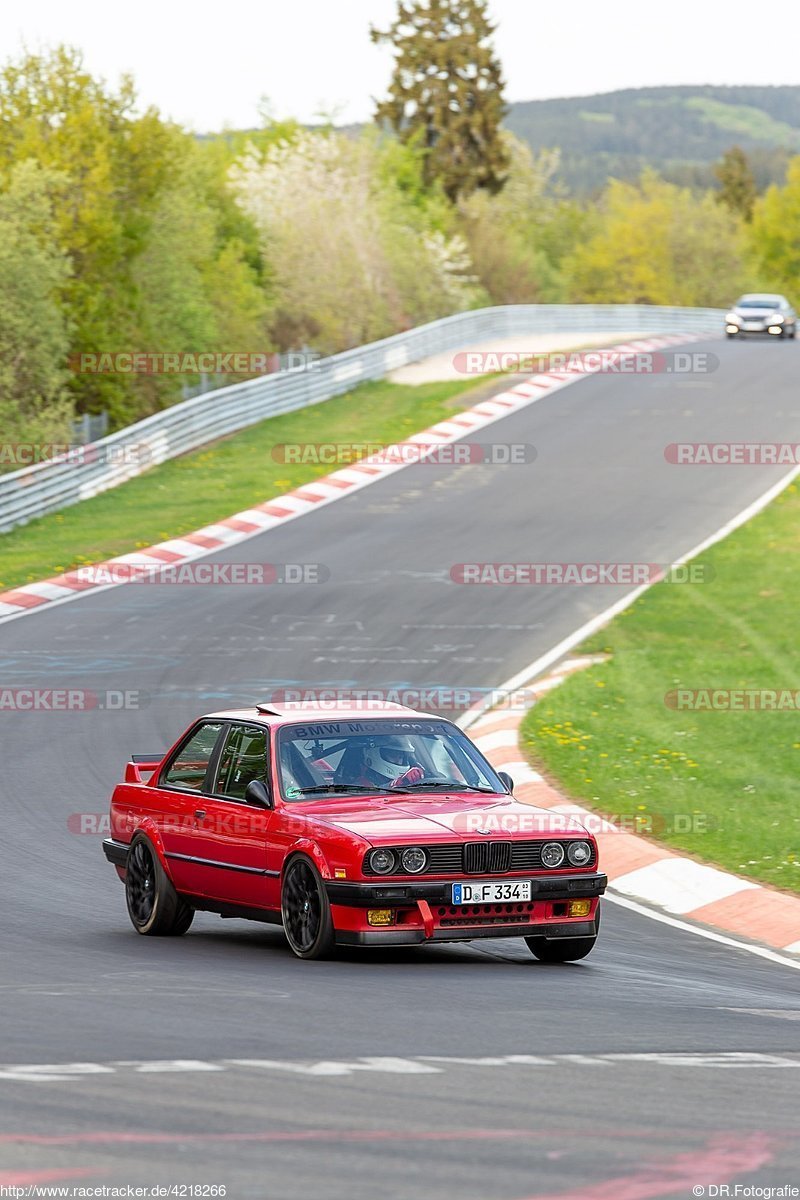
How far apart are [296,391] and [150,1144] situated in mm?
36328

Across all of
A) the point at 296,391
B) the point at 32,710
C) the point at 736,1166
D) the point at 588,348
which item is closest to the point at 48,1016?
the point at 736,1166

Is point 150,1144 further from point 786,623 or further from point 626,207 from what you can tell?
point 626,207

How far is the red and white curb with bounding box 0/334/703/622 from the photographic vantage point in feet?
81.4

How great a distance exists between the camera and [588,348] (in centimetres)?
4969

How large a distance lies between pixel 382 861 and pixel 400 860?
0.33ft

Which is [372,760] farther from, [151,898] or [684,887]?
[684,887]

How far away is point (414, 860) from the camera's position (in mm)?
9164

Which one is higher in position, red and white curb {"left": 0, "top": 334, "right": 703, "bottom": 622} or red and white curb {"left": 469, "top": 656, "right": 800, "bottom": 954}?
red and white curb {"left": 0, "top": 334, "right": 703, "bottom": 622}

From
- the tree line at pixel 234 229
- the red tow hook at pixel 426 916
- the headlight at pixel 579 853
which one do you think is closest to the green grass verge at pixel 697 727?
the headlight at pixel 579 853

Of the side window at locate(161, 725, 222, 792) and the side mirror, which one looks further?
the side window at locate(161, 725, 222, 792)

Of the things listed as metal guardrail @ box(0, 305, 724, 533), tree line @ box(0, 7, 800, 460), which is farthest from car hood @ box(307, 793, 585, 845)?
tree line @ box(0, 7, 800, 460)

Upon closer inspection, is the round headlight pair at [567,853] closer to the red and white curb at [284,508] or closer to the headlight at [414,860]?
the headlight at [414,860]

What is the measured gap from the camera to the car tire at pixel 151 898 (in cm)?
1049

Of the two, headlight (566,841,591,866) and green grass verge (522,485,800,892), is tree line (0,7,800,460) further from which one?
headlight (566,841,591,866)
